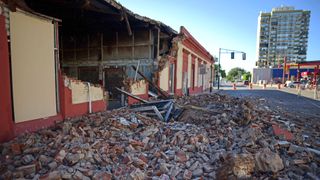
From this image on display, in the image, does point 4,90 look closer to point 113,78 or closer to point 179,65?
point 113,78

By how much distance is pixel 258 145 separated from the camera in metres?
4.64

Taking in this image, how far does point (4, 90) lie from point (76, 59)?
38.0ft

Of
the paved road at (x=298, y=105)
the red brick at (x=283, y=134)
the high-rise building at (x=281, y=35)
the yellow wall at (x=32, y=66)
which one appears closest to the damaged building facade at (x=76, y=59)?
the yellow wall at (x=32, y=66)

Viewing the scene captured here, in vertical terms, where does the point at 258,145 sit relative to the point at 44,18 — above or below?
below

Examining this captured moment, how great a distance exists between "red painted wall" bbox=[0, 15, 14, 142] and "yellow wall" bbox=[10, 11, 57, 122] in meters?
0.32

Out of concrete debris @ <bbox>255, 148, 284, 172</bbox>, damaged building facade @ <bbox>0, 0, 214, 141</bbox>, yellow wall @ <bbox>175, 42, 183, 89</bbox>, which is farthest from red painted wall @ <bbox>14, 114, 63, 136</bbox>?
yellow wall @ <bbox>175, 42, 183, 89</bbox>

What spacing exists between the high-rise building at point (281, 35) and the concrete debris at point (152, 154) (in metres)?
87.1

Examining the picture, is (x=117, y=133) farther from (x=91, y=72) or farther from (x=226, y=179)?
(x=91, y=72)

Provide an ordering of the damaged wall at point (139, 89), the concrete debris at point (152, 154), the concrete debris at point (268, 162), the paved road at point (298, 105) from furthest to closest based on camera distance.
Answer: the paved road at point (298, 105) < the damaged wall at point (139, 89) < the concrete debris at point (268, 162) < the concrete debris at point (152, 154)

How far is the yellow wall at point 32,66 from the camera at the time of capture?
466cm

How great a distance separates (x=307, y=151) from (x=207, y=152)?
2.07 metres

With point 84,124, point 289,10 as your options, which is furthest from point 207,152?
point 289,10

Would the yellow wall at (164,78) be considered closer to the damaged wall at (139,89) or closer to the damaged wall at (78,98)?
the damaged wall at (139,89)

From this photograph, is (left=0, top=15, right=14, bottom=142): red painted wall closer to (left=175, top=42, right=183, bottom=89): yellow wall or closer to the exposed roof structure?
the exposed roof structure
